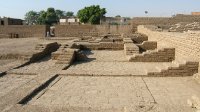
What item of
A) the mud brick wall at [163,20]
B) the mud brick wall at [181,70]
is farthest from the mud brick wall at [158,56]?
the mud brick wall at [163,20]

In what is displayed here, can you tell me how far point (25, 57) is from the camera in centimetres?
1179

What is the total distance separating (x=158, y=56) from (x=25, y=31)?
21.6 meters

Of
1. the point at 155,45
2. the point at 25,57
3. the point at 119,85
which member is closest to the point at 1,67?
the point at 25,57

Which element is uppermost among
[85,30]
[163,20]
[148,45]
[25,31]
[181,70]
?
[163,20]

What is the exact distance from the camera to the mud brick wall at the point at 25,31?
30433 mm

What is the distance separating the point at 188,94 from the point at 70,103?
2.67m

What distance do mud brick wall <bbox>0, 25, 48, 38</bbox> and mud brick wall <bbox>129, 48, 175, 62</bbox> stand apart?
2025 centimetres

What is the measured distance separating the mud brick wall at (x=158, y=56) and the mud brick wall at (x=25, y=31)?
20254 mm

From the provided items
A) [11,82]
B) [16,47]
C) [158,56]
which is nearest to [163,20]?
[16,47]

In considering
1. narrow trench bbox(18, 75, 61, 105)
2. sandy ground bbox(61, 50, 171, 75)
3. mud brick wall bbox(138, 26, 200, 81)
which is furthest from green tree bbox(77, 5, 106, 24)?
narrow trench bbox(18, 75, 61, 105)

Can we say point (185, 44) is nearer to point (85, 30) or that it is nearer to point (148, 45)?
point (148, 45)

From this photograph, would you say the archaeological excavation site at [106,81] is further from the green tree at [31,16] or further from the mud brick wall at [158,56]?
the green tree at [31,16]

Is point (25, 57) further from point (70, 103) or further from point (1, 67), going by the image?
point (70, 103)

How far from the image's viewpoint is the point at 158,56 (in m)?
11.6
